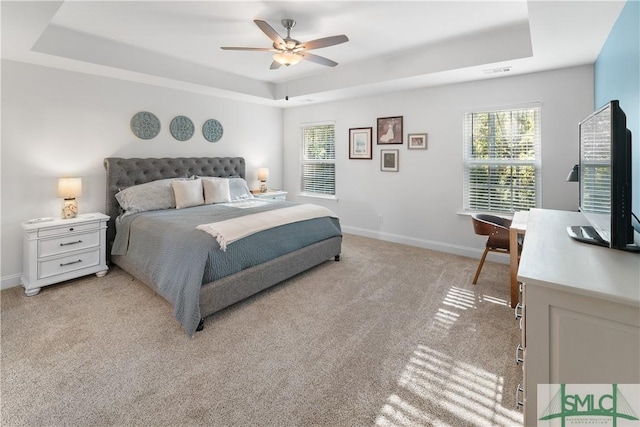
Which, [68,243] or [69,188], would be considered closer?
[68,243]

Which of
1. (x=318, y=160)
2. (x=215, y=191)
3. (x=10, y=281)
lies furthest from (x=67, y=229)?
(x=318, y=160)

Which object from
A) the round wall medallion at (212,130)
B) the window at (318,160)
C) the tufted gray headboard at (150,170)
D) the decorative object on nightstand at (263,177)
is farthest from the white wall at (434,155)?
the tufted gray headboard at (150,170)

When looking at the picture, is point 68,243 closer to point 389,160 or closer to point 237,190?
point 237,190

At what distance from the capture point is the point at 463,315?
2625 mm

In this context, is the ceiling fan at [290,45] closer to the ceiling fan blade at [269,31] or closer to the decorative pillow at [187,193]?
the ceiling fan blade at [269,31]

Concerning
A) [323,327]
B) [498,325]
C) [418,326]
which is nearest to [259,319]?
[323,327]

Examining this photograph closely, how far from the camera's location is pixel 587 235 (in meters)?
1.63

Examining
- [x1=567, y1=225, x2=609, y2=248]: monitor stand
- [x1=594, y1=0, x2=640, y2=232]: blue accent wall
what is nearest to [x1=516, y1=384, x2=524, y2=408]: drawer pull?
[x1=567, y1=225, x2=609, y2=248]: monitor stand

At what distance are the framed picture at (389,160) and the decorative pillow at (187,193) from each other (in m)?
2.81

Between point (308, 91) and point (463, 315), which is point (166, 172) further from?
point (463, 315)

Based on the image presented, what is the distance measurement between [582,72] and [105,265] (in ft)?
18.7

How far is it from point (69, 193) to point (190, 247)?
1.98 m

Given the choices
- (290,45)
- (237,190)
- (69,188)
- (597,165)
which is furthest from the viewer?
(237,190)

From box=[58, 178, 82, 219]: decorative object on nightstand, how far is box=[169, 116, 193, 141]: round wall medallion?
57.5 inches
